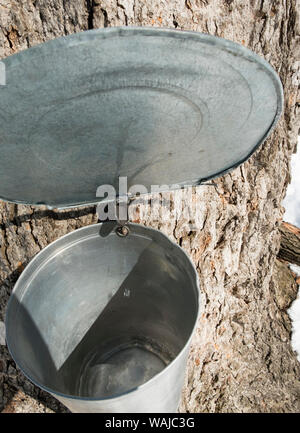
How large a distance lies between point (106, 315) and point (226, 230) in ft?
2.36

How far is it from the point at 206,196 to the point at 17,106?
2.93ft

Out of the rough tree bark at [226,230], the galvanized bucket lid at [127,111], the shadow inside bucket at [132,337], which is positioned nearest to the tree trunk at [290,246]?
the rough tree bark at [226,230]

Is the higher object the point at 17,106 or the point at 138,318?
the point at 17,106

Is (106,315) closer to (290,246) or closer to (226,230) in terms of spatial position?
(226,230)

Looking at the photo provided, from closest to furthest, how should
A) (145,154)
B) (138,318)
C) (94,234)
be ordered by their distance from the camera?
1. (145,154)
2. (94,234)
3. (138,318)

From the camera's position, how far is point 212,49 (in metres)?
0.64

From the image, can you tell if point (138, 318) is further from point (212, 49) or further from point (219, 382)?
point (212, 49)

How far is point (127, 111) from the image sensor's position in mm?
794

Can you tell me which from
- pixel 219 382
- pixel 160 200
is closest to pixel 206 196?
pixel 160 200

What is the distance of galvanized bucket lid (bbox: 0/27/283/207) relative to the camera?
0.62 metres

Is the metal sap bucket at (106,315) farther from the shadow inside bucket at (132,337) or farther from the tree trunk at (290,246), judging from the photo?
the tree trunk at (290,246)

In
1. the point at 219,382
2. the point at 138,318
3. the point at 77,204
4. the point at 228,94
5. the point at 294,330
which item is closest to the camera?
the point at 228,94

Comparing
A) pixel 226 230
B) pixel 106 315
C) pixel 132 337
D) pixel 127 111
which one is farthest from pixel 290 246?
pixel 127 111
